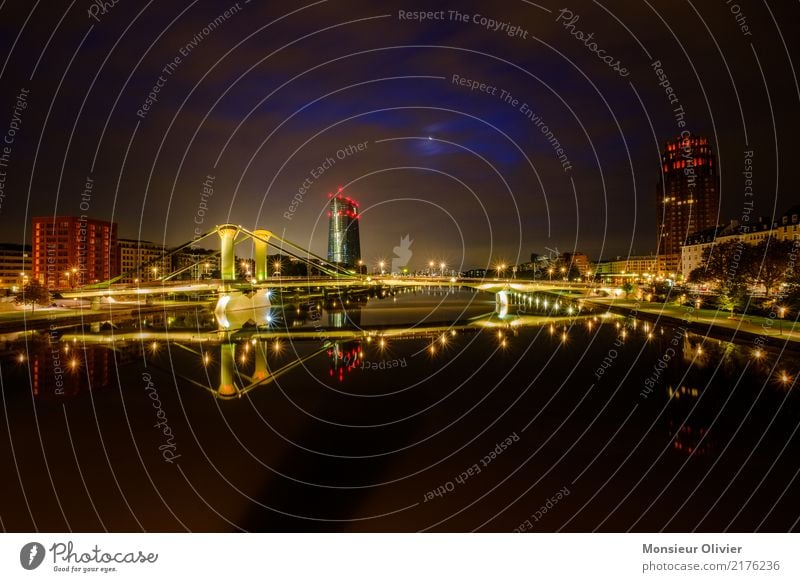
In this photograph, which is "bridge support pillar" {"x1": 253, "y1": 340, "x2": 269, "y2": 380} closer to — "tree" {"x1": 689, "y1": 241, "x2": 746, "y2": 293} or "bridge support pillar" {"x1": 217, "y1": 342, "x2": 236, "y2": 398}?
"bridge support pillar" {"x1": 217, "y1": 342, "x2": 236, "y2": 398}

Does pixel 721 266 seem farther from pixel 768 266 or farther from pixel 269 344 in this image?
pixel 269 344

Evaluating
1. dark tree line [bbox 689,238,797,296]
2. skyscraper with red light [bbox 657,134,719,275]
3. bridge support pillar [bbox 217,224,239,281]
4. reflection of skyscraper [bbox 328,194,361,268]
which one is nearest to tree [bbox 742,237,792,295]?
dark tree line [bbox 689,238,797,296]

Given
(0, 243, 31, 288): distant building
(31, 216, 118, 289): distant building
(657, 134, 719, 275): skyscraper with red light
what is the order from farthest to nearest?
(657, 134, 719, 275): skyscraper with red light
(0, 243, 31, 288): distant building
(31, 216, 118, 289): distant building

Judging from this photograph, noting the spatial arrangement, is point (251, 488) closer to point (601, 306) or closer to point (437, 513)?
point (437, 513)

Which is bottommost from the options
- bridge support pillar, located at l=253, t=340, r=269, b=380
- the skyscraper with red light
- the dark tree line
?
bridge support pillar, located at l=253, t=340, r=269, b=380

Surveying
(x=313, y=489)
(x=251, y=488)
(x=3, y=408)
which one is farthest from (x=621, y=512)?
(x=3, y=408)

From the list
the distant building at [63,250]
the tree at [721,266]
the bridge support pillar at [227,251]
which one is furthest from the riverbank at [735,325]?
the distant building at [63,250]

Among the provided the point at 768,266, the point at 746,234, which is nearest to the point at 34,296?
the point at 768,266
